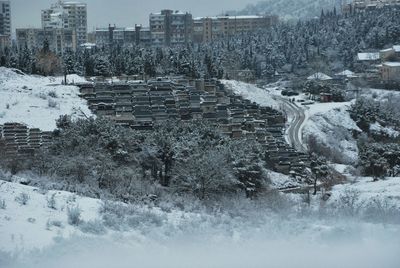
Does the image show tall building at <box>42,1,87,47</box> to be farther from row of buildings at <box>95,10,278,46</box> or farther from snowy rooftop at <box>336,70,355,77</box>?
snowy rooftop at <box>336,70,355,77</box>

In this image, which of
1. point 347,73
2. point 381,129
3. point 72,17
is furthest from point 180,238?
point 72,17

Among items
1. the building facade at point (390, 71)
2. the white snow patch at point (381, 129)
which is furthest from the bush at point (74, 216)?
the building facade at point (390, 71)

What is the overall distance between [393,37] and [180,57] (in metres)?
9.64

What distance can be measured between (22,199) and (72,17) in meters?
26.8

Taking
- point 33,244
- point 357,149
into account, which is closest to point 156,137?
point 357,149

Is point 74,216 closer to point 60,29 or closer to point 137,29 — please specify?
point 60,29

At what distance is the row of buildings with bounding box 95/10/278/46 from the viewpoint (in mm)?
30203

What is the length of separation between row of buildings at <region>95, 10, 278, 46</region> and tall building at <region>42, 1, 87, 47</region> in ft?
3.26

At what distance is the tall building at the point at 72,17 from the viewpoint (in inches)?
1096

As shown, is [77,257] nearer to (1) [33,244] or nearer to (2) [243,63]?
Answer: (1) [33,244]

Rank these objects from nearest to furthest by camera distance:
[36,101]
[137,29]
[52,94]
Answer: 1. [36,101]
2. [52,94]
3. [137,29]

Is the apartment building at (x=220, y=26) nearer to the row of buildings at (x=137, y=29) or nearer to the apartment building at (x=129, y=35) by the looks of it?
the row of buildings at (x=137, y=29)

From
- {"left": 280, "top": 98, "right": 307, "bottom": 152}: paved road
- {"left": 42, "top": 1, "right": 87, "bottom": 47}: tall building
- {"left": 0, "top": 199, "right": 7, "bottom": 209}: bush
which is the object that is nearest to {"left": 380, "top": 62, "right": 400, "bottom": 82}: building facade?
{"left": 280, "top": 98, "right": 307, "bottom": 152}: paved road

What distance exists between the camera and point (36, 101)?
1185 centimetres
